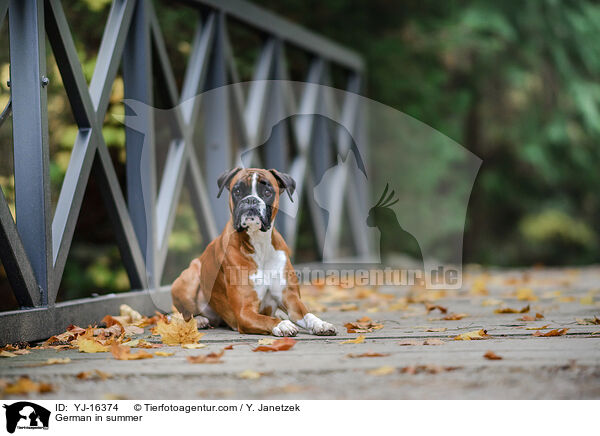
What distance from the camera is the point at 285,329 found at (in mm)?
3018

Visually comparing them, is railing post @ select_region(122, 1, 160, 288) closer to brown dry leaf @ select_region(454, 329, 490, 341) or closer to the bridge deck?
the bridge deck

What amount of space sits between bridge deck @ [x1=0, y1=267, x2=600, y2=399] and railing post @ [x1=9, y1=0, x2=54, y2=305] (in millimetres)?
499

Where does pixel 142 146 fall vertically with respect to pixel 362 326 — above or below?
above

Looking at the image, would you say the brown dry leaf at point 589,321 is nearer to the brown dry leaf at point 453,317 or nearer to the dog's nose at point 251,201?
the brown dry leaf at point 453,317

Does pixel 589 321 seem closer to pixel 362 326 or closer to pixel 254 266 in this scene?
pixel 362 326

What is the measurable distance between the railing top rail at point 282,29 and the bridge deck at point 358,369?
105 inches

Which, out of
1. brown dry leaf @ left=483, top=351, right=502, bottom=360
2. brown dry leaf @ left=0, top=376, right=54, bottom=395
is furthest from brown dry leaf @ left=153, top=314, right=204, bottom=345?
brown dry leaf @ left=483, top=351, right=502, bottom=360

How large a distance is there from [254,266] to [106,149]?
1.13 meters

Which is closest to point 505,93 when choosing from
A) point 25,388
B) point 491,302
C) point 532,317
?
point 491,302

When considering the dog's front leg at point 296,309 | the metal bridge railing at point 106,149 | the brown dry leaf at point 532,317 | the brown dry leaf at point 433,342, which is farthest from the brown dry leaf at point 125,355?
the brown dry leaf at point 532,317

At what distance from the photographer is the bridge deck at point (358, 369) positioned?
6.72 feet

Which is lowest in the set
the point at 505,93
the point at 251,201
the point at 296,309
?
the point at 296,309

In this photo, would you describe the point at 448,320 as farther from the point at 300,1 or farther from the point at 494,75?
the point at 494,75
